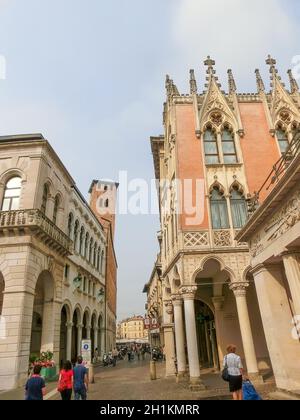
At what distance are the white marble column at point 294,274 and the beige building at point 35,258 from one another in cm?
1303

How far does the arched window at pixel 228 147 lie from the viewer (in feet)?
58.9

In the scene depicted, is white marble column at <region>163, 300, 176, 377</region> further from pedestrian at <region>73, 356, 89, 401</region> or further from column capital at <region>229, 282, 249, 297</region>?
pedestrian at <region>73, 356, 89, 401</region>

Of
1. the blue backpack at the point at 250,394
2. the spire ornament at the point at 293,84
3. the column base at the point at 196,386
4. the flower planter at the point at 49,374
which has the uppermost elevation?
the spire ornament at the point at 293,84

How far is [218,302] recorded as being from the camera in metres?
19.0

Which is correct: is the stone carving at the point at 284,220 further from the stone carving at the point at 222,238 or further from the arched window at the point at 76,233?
the arched window at the point at 76,233

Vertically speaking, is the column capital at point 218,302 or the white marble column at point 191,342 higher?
the column capital at point 218,302

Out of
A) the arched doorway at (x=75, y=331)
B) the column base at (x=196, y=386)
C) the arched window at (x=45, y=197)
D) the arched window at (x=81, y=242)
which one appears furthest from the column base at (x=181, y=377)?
the arched window at (x=81, y=242)

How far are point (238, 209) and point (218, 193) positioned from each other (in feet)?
4.75

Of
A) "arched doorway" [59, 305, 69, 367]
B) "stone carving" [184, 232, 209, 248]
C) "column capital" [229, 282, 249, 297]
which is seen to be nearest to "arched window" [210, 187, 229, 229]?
"stone carving" [184, 232, 209, 248]

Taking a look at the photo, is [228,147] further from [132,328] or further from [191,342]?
[132,328]

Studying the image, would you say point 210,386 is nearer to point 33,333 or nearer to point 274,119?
point 33,333

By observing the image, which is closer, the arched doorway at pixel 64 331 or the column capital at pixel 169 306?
the column capital at pixel 169 306

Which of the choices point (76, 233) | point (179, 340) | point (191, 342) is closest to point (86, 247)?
point (76, 233)
